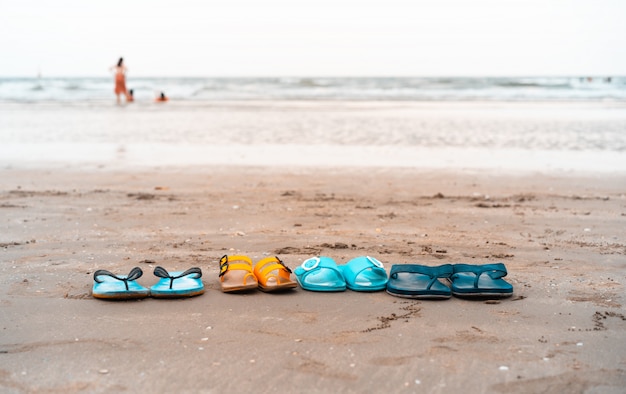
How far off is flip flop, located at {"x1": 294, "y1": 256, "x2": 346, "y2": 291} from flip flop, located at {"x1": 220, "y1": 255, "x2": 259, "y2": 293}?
11.8 inches

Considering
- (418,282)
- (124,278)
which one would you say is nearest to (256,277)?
(124,278)

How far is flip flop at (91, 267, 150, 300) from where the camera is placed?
3258mm

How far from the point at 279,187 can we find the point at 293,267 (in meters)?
3.04

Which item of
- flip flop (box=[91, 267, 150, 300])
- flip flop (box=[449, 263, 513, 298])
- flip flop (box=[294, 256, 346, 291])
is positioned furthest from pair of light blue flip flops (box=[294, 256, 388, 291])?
flip flop (box=[91, 267, 150, 300])

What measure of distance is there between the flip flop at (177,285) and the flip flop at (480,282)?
4.98 ft

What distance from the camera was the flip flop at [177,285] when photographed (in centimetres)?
331

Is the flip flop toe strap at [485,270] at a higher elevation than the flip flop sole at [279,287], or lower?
higher

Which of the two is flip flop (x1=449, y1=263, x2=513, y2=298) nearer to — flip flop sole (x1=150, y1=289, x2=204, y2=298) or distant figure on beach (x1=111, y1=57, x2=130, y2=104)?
flip flop sole (x1=150, y1=289, x2=204, y2=298)

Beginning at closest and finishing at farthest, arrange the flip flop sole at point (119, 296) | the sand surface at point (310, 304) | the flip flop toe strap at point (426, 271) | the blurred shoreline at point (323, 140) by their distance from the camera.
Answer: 1. the sand surface at point (310, 304)
2. the flip flop sole at point (119, 296)
3. the flip flop toe strap at point (426, 271)
4. the blurred shoreline at point (323, 140)

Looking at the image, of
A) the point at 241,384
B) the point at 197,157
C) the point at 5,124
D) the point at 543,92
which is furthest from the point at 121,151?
the point at 543,92

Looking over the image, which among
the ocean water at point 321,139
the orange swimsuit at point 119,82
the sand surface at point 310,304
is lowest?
the sand surface at point 310,304
